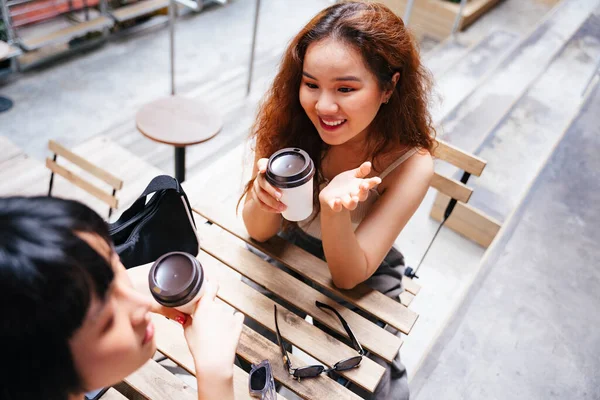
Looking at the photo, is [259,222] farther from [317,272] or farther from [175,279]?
[175,279]

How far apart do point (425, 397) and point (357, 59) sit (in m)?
1.11

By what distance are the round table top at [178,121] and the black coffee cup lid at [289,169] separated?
1.81m

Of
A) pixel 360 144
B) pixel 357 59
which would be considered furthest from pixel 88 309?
pixel 360 144

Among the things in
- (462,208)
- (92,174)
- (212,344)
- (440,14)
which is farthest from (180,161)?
(440,14)

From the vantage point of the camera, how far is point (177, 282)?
98 cm

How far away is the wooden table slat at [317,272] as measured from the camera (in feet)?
4.41

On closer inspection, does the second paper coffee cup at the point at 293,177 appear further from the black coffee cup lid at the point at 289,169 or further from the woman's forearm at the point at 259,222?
the woman's forearm at the point at 259,222

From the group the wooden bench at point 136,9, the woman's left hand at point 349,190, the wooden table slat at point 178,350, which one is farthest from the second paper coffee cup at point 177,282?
the wooden bench at point 136,9

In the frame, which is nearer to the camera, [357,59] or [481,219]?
[357,59]

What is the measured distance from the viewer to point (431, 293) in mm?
2449

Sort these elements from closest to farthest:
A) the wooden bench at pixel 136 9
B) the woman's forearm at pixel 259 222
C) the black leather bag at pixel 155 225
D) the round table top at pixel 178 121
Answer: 1. the black leather bag at pixel 155 225
2. the woman's forearm at pixel 259 222
3. the round table top at pixel 178 121
4. the wooden bench at pixel 136 9

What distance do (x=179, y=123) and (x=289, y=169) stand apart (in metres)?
2.02

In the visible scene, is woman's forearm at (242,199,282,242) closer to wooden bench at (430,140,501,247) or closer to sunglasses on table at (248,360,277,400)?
sunglasses on table at (248,360,277,400)

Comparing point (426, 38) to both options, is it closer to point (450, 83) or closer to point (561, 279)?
point (450, 83)
